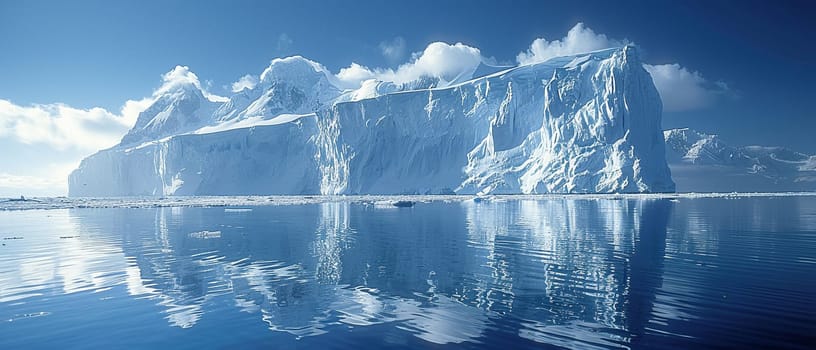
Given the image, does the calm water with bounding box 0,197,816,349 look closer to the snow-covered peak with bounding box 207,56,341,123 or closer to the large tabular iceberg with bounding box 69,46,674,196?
the large tabular iceberg with bounding box 69,46,674,196

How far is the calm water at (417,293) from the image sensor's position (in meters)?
8.13

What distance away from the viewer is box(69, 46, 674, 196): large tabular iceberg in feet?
244

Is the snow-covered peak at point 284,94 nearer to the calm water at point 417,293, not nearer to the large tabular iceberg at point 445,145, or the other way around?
the large tabular iceberg at point 445,145

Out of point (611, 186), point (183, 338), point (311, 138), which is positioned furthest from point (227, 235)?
point (311, 138)

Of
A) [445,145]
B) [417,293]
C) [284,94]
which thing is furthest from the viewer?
[284,94]

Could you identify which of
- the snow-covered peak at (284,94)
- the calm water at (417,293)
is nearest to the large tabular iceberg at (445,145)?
the snow-covered peak at (284,94)

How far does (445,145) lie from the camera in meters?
89.8

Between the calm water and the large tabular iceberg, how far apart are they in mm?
55445

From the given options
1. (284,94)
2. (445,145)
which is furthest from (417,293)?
(284,94)

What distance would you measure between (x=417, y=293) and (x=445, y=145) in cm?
7928

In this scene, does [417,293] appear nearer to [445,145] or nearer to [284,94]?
[445,145]

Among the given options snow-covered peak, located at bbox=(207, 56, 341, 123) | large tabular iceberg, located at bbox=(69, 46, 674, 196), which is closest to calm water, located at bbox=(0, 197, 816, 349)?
large tabular iceberg, located at bbox=(69, 46, 674, 196)

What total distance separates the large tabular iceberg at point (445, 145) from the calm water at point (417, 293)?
55.4 metres

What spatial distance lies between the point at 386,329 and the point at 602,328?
146 inches
